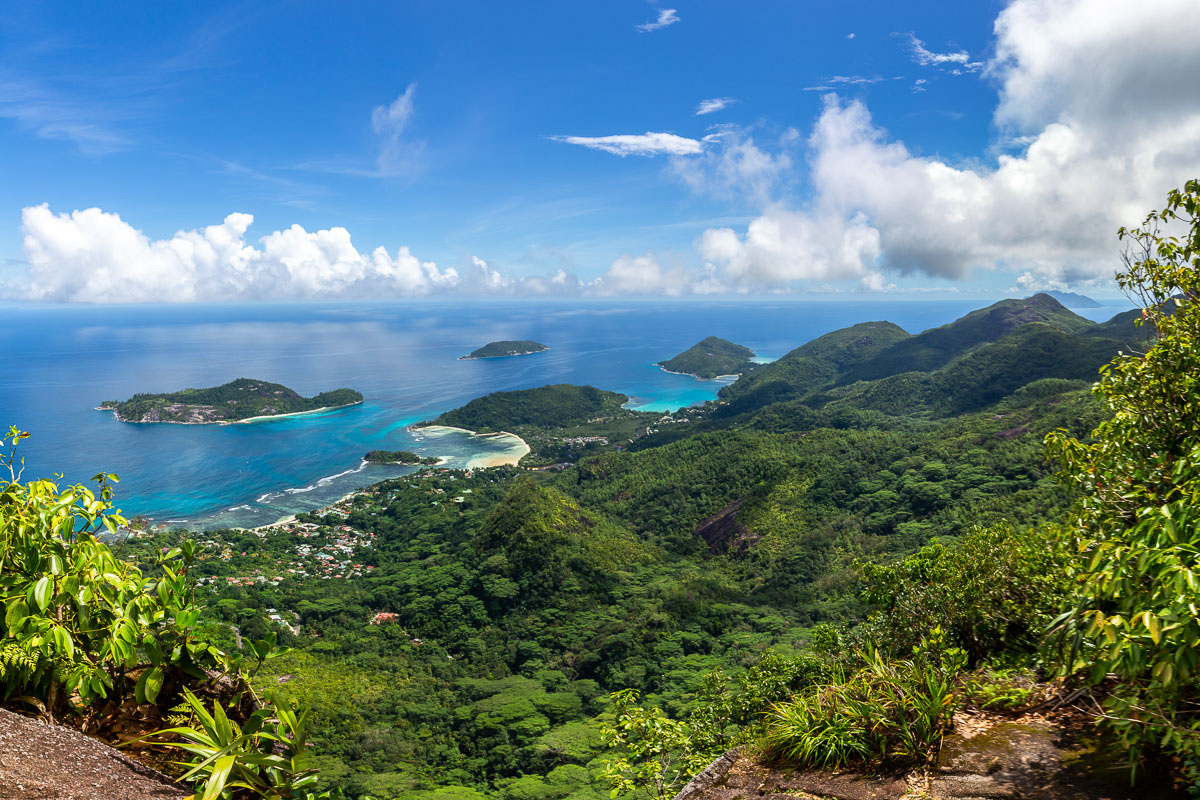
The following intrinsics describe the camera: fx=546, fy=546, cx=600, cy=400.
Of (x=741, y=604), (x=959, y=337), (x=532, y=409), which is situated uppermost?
(x=959, y=337)

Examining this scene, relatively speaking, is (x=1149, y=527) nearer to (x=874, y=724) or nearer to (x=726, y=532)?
(x=874, y=724)

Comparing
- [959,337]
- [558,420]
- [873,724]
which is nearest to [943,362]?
[959,337]

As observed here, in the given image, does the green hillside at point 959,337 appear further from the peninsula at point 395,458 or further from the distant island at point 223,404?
the distant island at point 223,404

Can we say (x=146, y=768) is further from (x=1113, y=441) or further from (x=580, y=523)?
(x=580, y=523)

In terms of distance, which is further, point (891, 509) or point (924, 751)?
point (891, 509)

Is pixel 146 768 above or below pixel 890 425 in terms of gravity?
above

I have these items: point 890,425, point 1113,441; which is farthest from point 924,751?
point 890,425

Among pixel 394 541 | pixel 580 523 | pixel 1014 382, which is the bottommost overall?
pixel 394 541

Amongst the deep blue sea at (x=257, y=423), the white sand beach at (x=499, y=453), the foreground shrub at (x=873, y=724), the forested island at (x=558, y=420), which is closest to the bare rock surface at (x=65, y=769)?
the foreground shrub at (x=873, y=724)
